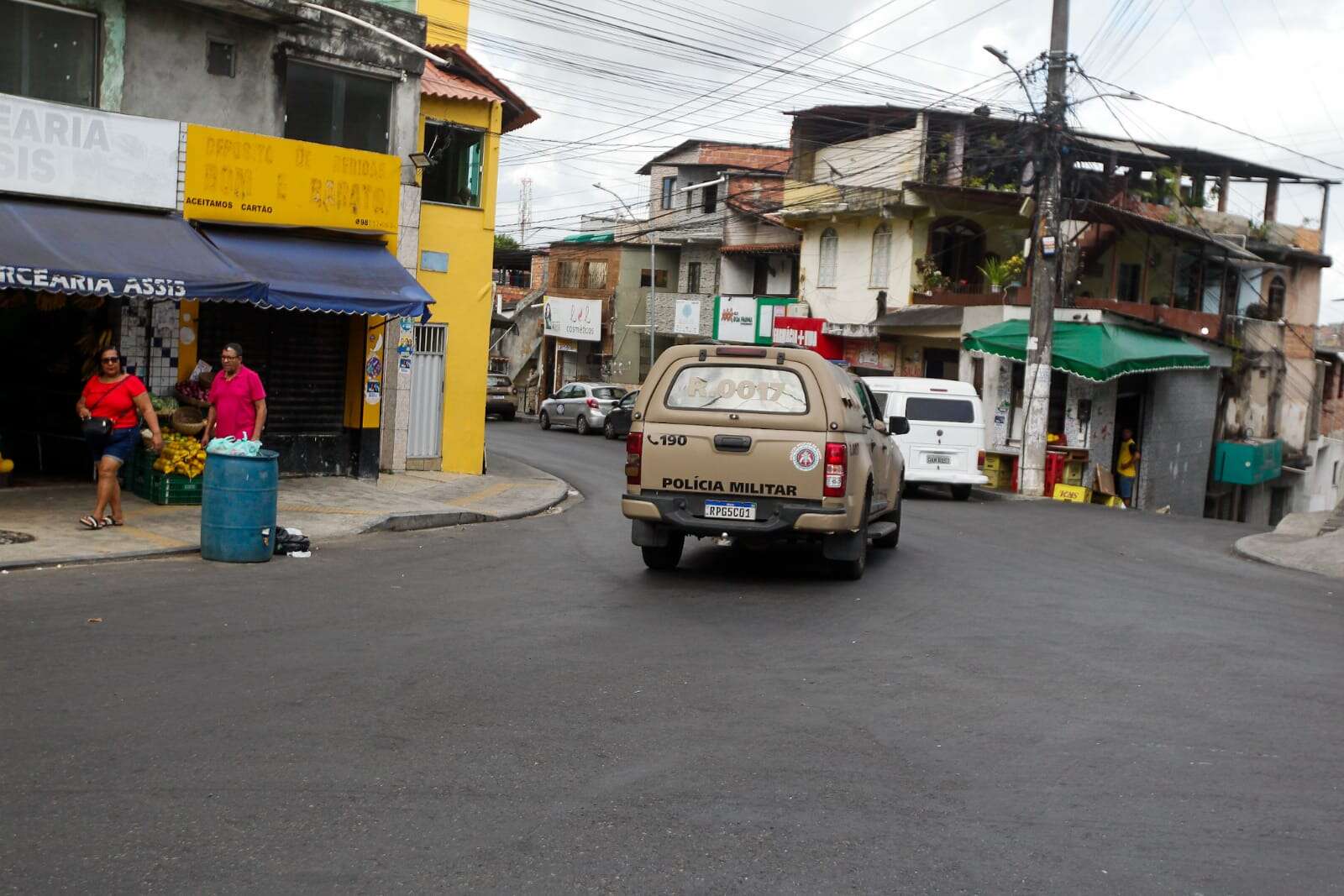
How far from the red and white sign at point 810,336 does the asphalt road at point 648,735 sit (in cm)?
2866

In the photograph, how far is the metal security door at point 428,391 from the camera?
2295 cm

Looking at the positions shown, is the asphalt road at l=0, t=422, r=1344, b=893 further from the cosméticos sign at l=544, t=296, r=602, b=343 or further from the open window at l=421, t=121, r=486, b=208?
the cosméticos sign at l=544, t=296, r=602, b=343

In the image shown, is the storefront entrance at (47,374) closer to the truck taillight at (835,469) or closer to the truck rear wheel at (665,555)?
the truck rear wheel at (665,555)

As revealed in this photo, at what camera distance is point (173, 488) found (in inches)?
615

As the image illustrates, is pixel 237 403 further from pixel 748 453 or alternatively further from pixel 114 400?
pixel 748 453

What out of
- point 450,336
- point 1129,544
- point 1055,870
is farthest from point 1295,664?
point 450,336

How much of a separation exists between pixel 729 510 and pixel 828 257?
3142 cm

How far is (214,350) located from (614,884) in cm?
1474

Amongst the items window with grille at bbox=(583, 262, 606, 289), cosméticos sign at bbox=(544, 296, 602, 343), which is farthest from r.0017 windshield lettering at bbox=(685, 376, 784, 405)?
window with grille at bbox=(583, 262, 606, 289)

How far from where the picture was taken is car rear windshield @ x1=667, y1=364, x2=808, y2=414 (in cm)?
1202

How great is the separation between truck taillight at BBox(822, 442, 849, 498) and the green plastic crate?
780 centimetres

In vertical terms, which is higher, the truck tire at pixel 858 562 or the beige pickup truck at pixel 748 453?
the beige pickup truck at pixel 748 453

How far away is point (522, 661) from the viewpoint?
8.41 m

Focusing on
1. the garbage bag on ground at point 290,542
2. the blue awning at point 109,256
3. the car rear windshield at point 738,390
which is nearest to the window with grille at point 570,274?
the blue awning at point 109,256
